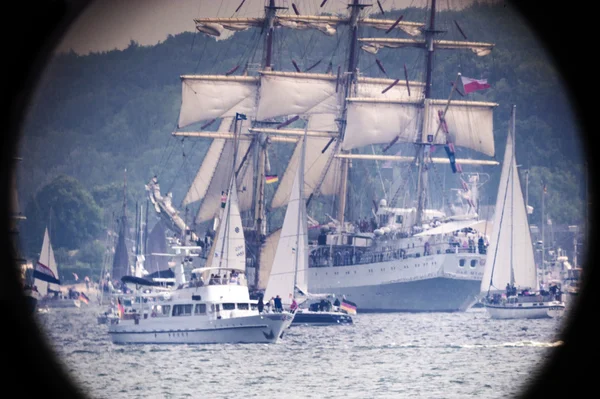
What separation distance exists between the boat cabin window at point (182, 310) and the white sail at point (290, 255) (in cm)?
778

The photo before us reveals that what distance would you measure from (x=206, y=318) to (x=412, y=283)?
4403 cm

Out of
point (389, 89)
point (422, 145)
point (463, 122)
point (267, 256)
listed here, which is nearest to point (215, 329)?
point (267, 256)

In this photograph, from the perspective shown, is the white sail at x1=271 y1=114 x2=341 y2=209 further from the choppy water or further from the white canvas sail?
the choppy water

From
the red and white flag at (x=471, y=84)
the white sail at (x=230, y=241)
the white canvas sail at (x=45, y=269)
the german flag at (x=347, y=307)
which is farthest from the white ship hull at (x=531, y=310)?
the white canvas sail at (x=45, y=269)

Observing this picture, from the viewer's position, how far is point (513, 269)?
298ft

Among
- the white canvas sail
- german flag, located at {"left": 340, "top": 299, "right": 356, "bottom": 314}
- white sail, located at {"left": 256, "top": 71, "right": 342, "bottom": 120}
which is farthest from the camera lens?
white sail, located at {"left": 256, "top": 71, "right": 342, "bottom": 120}

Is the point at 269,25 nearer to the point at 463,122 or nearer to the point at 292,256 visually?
the point at 463,122

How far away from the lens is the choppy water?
54625 mm

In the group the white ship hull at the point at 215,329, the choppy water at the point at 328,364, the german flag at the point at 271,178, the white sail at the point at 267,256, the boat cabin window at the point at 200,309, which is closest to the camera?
the choppy water at the point at 328,364

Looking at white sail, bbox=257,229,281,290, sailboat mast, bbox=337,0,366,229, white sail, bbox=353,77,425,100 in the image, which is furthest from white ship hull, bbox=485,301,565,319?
white sail, bbox=353,77,425,100

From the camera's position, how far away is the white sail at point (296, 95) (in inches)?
4348

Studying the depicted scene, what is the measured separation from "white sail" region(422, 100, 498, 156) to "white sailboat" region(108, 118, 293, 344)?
42122 mm

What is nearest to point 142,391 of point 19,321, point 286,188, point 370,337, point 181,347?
point 181,347

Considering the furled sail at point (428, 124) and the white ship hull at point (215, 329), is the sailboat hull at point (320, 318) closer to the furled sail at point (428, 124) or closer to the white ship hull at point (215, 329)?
the white ship hull at point (215, 329)
